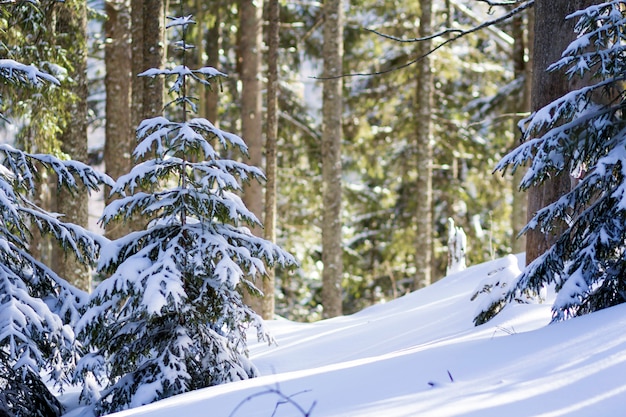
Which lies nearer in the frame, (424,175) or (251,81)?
A: (251,81)

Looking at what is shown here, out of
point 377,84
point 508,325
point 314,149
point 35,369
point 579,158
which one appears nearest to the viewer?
point 579,158

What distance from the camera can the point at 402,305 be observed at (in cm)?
1052

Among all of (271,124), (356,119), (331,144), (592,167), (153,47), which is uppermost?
(153,47)

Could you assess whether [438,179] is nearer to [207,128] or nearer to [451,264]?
[451,264]

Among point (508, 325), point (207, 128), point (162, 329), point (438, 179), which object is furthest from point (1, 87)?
point (438, 179)

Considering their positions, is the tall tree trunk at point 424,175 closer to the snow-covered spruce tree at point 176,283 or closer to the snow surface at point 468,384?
the snow-covered spruce tree at point 176,283

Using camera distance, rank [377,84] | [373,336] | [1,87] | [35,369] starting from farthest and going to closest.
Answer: [377,84] < [1,87] < [373,336] < [35,369]

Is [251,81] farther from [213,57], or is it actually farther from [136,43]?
[213,57]

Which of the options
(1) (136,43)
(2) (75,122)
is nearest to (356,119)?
(1) (136,43)

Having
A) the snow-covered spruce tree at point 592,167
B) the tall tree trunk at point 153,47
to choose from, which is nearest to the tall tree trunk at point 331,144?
the tall tree trunk at point 153,47

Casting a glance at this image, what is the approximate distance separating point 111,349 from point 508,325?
11.8 ft

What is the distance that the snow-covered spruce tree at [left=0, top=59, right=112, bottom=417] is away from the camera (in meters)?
5.41

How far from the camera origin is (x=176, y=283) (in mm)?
5129

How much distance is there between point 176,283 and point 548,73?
4182 millimetres
